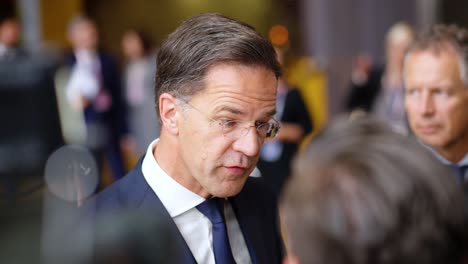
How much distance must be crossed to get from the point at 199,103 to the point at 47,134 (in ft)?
2.76

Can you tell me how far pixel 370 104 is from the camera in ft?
22.6

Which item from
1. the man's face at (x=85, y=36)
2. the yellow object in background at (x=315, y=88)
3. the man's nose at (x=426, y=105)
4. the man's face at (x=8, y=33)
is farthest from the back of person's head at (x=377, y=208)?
the yellow object in background at (x=315, y=88)

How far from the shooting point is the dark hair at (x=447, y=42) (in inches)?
124

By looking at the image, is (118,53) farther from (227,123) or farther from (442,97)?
(227,123)

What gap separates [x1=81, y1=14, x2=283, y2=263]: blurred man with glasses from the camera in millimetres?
2213

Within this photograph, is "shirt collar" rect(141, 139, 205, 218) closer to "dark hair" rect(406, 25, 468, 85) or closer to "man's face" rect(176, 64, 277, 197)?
"man's face" rect(176, 64, 277, 197)

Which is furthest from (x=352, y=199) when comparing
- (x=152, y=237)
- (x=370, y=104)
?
(x=370, y=104)

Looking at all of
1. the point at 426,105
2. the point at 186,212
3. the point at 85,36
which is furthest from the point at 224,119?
the point at 85,36

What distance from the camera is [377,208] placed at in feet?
4.51

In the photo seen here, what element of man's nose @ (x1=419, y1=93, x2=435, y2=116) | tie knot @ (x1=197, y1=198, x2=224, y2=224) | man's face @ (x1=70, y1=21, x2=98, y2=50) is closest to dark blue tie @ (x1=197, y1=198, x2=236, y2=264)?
tie knot @ (x1=197, y1=198, x2=224, y2=224)

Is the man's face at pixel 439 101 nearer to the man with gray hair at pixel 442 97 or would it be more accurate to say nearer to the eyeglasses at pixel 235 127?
the man with gray hair at pixel 442 97

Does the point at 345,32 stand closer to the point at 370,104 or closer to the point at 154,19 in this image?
the point at 370,104

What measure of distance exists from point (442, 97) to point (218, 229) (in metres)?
1.27

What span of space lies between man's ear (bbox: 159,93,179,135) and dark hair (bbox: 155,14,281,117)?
21mm
